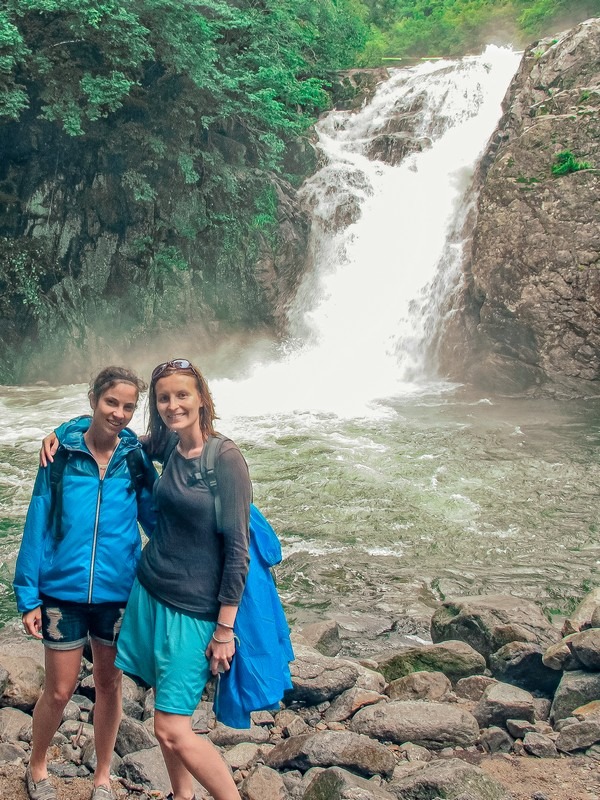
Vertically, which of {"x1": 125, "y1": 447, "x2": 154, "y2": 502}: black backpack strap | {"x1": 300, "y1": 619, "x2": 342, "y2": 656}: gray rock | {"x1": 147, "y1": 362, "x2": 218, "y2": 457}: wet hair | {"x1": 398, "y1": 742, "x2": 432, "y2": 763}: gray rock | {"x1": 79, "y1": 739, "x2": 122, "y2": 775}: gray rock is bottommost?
{"x1": 300, "y1": 619, "x2": 342, "y2": 656}: gray rock

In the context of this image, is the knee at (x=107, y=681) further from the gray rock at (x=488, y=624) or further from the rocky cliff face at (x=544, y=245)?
the rocky cliff face at (x=544, y=245)

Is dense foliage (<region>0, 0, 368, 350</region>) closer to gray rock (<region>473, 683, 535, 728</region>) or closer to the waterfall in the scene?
the waterfall

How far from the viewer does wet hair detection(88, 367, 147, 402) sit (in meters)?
2.74

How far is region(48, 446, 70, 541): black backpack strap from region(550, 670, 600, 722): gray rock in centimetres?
256

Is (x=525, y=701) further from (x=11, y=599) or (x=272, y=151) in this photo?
(x=272, y=151)

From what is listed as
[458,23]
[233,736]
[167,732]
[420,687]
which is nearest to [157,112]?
[420,687]

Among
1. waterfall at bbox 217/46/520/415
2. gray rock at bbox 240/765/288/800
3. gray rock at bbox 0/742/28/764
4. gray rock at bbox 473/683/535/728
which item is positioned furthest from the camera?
waterfall at bbox 217/46/520/415

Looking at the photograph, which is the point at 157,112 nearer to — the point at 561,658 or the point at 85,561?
the point at 561,658

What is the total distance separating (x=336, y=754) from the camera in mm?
3023

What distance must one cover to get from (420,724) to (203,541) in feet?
5.29

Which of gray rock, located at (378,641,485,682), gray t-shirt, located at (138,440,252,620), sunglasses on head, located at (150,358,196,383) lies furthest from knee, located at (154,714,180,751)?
gray rock, located at (378,641,485,682)

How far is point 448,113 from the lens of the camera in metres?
16.4

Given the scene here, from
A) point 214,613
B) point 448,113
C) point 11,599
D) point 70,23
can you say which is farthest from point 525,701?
point 448,113

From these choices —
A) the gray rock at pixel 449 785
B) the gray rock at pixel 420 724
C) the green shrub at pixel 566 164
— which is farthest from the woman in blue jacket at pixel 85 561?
the green shrub at pixel 566 164
